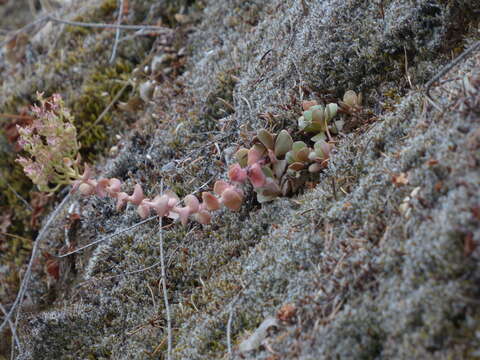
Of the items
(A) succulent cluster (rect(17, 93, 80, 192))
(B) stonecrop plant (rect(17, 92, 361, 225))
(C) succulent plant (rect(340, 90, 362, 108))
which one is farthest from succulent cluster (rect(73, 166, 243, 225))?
(C) succulent plant (rect(340, 90, 362, 108))

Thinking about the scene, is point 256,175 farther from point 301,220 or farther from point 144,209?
point 144,209

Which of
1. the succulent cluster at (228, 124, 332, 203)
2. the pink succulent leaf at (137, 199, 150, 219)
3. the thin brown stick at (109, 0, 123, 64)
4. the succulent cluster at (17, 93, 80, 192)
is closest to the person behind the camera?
the succulent cluster at (228, 124, 332, 203)

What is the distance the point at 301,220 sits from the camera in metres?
Answer: 2.12

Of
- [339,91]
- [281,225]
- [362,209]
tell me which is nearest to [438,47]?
[339,91]

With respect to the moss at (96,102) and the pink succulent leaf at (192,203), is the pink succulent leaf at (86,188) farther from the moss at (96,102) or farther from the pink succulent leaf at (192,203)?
the moss at (96,102)

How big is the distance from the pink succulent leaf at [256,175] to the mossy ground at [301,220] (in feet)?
0.45

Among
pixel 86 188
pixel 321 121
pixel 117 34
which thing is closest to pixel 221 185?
pixel 321 121

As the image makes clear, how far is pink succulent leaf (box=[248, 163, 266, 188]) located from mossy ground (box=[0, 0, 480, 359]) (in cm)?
14

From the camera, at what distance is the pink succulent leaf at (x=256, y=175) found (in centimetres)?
234

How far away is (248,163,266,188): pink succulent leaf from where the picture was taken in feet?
7.66

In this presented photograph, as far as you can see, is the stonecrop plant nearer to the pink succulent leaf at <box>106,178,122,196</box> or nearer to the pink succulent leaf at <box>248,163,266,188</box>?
the pink succulent leaf at <box>248,163,266,188</box>

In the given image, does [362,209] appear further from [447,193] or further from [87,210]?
[87,210]

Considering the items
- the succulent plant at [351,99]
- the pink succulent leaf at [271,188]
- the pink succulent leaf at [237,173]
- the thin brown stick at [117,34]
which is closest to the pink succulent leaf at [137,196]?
the pink succulent leaf at [237,173]

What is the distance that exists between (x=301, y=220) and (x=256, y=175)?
35cm
